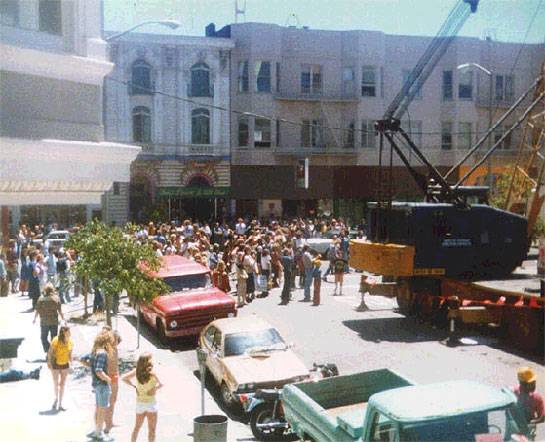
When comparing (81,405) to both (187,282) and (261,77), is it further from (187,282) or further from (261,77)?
(261,77)

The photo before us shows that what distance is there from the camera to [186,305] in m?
15.9

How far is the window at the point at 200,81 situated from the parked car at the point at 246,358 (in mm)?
28568

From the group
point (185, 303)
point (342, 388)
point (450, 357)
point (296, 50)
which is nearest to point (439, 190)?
point (450, 357)

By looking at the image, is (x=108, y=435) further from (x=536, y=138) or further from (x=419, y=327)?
(x=536, y=138)

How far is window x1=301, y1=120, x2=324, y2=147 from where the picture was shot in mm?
41562

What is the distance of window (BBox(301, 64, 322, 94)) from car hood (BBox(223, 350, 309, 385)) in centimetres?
3099

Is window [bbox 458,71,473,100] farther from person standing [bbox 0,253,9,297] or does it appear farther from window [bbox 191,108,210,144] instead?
person standing [bbox 0,253,9,297]

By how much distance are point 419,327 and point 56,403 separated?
9.57 metres

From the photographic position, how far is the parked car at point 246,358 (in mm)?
11055

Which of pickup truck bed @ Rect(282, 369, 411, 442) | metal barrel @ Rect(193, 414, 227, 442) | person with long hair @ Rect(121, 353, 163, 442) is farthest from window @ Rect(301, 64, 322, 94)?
metal barrel @ Rect(193, 414, 227, 442)

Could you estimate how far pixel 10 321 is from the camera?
48.6ft

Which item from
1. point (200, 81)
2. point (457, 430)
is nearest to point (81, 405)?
point (457, 430)

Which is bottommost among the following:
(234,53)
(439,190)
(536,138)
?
(439,190)

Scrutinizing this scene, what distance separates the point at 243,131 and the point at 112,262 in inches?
1101
